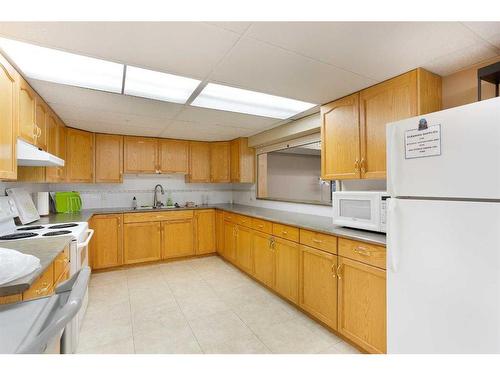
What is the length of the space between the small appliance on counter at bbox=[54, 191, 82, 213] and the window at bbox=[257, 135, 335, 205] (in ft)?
9.22

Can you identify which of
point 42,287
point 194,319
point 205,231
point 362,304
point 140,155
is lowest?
point 194,319

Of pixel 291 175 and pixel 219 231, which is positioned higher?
pixel 291 175

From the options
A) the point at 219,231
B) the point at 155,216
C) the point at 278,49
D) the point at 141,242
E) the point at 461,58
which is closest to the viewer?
the point at 278,49

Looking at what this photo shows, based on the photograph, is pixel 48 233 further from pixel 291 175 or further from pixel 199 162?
pixel 291 175

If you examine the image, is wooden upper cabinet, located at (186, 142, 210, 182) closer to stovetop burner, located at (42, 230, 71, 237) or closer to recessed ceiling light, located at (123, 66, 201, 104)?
recessed ceiling light, located at (123, 66, 201, 104)

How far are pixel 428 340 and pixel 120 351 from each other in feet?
6.89

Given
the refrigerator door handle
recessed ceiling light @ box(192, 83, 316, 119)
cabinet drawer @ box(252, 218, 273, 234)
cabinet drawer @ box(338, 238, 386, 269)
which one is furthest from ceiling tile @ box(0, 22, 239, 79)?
cabinet drawer @ box(252, 218, 273, 234)

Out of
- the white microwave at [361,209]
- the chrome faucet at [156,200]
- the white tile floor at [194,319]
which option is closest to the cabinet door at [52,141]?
→ the white tile floor at [194,319]

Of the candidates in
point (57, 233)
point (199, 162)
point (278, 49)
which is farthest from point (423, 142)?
point (199, 162)

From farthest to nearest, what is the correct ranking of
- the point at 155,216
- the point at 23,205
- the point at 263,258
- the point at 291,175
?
the point at 291,175 → the point at 155,216 → the point at 263,258 → the point at 23,205

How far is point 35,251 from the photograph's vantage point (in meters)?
1.57

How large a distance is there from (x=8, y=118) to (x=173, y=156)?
2.75 metres

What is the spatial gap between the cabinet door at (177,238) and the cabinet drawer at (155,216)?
69 millimetres

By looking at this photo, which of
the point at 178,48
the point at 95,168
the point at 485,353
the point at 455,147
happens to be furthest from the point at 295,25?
the point at 95,168
